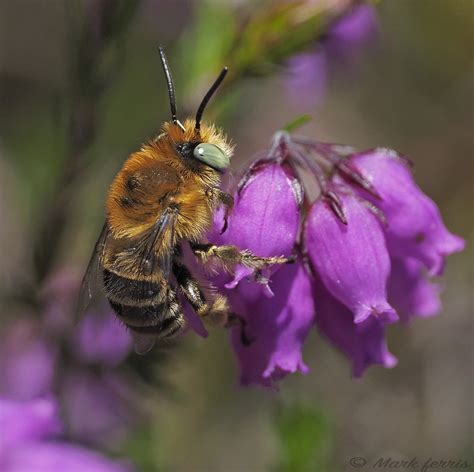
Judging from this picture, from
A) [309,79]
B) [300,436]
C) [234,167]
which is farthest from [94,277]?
[234,167]

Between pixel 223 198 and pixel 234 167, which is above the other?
pixel 223 198

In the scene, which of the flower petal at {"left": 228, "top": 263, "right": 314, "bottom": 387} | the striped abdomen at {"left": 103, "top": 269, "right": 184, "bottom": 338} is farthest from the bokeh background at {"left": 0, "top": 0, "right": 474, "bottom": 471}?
the flower petal at {"left": 228, "top": 263, "right": 314, "bottom": 387}

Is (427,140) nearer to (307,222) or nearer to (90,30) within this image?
(90,30)

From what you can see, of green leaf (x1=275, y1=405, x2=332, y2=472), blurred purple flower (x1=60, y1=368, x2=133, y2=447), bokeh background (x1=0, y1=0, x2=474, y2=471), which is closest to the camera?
bokeh background (x1=0, y1=0, x2=474, y2=471)

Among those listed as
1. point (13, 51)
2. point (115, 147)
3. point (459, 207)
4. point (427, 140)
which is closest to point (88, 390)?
point (115, 147)

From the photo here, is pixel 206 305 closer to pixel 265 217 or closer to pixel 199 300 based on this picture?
pixel 199 300

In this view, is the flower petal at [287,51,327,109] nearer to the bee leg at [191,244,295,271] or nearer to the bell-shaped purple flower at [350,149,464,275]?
the bell-shaped purple flower at [350,149,464,275]

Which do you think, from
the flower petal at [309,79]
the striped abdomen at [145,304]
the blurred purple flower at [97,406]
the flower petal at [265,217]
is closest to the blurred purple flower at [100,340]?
the blurred purple flower at [97,406]
